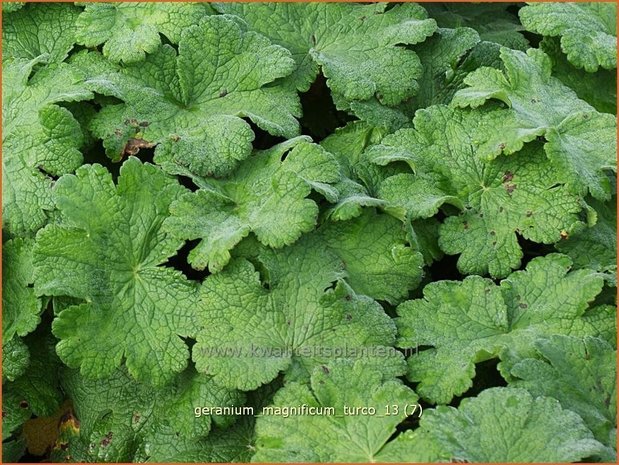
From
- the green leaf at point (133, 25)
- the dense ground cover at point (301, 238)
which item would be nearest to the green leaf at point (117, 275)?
the dense ground cover at point (301, 238)

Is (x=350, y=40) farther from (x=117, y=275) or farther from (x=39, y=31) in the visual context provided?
(x=117, y=275)

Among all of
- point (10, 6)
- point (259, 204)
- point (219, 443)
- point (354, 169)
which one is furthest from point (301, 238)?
point (10, 6)

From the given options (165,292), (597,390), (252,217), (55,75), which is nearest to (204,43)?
(55,75)

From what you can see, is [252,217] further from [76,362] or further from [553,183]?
[553,183]

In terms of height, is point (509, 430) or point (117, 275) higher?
point (117, 275)

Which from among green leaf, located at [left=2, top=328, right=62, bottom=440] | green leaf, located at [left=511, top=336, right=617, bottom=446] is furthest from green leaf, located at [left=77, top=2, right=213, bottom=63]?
green leaf, located at [left=511, top=336, right=617, bottom=446]

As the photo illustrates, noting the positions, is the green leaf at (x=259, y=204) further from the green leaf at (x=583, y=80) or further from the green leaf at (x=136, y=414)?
the green leaf at (x=583, y=80)
